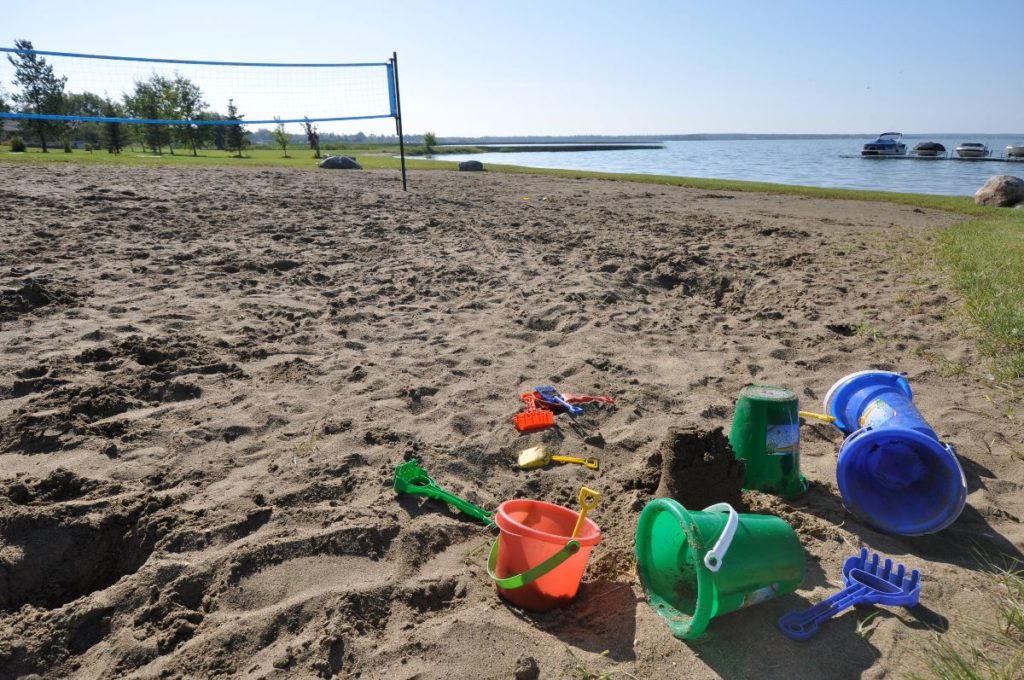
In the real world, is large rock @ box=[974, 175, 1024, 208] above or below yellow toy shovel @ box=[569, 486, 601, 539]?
above

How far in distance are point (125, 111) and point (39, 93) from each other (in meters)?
5.58

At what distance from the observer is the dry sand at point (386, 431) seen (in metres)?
1.99

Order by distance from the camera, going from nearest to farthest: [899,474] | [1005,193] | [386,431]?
1. [899,474]
2. [386,431]
3. [1005,193]

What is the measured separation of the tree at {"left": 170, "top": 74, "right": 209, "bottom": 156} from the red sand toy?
165ft

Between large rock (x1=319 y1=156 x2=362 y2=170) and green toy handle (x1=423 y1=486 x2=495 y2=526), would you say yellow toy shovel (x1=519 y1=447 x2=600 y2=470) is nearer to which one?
green toy handle (x1=423 y1=486 x2=495 y2=526)

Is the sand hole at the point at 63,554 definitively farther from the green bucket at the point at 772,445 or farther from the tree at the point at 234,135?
the tree at the point at 234,135

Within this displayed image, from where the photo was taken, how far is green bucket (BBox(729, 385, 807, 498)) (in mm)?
2785

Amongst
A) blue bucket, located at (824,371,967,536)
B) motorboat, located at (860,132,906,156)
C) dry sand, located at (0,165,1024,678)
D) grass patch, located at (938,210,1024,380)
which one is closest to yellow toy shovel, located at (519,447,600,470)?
dry sand, located at (0,165,1024,678)

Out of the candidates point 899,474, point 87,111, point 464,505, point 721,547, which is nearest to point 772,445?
point 899,474

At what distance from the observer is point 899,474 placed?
2783mm

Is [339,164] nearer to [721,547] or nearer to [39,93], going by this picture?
[721,547]

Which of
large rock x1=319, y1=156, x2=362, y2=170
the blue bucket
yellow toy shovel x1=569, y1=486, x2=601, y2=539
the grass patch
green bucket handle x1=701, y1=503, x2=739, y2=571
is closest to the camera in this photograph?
green bucket handle x1=701, y1=503, x2=739, y2=571

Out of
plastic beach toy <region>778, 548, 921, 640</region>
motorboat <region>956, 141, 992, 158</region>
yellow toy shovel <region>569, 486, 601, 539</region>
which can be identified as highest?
motorboat <region>956, 141, 992, 158</region>

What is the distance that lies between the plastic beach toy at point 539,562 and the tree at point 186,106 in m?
51.6
